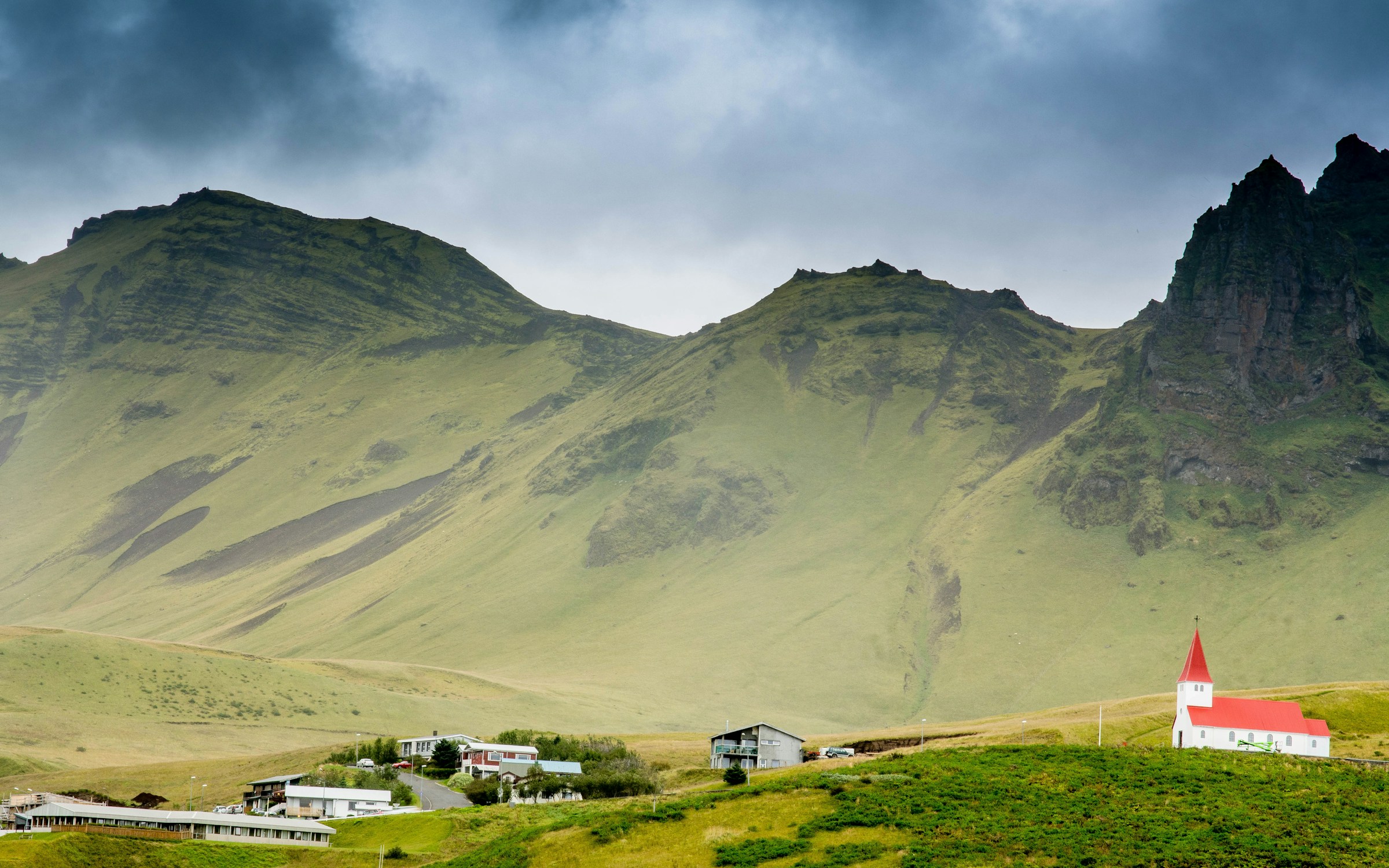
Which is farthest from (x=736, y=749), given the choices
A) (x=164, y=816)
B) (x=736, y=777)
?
(x=164, y=816)

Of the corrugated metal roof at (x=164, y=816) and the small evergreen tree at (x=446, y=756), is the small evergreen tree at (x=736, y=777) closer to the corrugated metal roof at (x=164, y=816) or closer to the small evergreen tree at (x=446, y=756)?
the corrugated metal roof at (x=164, y=816)

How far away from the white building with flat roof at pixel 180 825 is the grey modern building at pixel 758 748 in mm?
27557

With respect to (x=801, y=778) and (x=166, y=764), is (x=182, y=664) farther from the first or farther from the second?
(x=801, y=778)

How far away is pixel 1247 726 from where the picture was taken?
74.7m

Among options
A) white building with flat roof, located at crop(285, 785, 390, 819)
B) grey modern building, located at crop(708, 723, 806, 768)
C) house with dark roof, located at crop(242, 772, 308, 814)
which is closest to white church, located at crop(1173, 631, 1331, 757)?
grey modern building, located at crop(708, 723, 806, 768)

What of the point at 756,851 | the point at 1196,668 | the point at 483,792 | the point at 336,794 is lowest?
the point at 756,851

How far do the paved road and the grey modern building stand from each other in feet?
55.5

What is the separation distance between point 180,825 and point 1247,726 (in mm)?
57882

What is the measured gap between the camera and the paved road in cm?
8531

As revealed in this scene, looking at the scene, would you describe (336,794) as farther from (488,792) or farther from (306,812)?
(488,792)

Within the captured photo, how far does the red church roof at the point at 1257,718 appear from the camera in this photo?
244 feet

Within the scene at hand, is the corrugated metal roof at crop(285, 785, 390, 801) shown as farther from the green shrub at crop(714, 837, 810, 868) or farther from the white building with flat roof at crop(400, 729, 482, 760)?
the green shrub at crop(714, 837, 810, 868)

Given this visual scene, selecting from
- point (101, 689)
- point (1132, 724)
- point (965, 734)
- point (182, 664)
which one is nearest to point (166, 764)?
point (101, 689)

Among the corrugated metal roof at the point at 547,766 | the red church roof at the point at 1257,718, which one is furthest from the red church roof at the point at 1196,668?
the corrugated metal roof at the point at 547,766
